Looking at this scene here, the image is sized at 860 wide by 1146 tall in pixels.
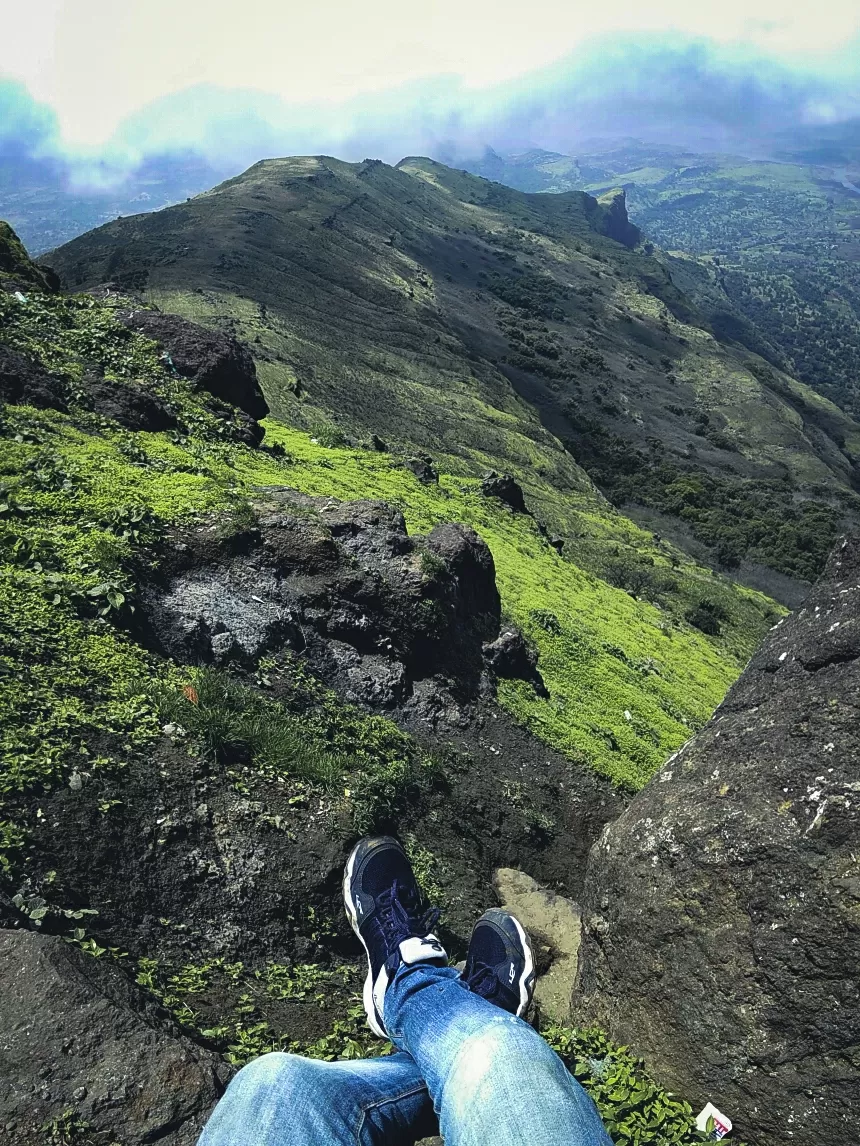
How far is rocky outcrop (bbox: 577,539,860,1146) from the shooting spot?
4.36m

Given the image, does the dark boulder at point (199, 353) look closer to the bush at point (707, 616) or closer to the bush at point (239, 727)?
the bush at point (239, 727)

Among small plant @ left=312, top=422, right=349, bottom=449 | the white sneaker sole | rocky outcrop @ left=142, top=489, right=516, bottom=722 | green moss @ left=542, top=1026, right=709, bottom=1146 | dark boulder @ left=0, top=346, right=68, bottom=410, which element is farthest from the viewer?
small plant @ left=312, top=422, right=349, bottom=449

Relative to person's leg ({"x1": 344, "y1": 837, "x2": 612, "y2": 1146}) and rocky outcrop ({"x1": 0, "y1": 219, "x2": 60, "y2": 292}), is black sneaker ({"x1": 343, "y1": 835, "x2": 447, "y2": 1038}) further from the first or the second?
rocky outcrop ({"x1": 0, "y1": 219, "x2": 60, "y2": 292})

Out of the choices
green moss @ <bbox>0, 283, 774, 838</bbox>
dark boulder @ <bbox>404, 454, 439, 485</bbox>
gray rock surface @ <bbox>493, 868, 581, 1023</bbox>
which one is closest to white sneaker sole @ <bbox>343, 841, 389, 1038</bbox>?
green moss @ <bbox>0, 283, 774, 838</bbox>

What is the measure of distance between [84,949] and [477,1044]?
276cm

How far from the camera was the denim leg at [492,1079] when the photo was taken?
3.12 meters

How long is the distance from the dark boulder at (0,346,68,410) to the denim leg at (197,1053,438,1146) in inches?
398

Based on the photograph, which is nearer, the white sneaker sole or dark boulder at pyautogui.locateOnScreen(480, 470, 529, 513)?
the white sneaker sole

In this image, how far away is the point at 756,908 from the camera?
473 centimetres

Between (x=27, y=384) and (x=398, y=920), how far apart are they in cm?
990

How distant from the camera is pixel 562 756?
10.8m

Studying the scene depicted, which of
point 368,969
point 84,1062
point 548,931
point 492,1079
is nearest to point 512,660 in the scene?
point 548,931

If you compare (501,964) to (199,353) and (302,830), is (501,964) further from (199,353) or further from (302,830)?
(199,353)

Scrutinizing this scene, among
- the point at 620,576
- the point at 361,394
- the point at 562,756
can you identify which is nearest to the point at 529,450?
the point at 361,394
